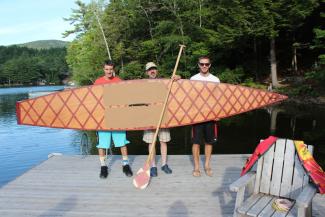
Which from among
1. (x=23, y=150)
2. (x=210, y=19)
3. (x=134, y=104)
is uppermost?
(x=210, y=19)

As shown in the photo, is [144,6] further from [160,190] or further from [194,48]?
[160,190]

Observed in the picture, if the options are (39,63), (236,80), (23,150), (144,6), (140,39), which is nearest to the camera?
(23,150)

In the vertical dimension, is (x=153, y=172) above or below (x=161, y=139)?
below

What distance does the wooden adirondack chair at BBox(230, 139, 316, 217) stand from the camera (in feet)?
10.1

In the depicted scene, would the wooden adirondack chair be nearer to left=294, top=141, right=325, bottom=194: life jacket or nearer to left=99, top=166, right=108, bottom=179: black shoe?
left=294, top=141, right=325, bottom=194: life jacket

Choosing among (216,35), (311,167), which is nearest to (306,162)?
(311,167)

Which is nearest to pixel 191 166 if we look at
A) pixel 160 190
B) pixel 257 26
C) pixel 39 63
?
pixel 160 190

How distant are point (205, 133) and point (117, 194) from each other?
4.52 feet

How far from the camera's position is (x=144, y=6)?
81.5 feet

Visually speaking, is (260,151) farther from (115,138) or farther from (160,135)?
(115,138)

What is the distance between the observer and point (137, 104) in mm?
5203

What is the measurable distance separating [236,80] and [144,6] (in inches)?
332

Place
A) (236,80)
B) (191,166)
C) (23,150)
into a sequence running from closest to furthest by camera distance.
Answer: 1. (191,166)
2. (23,150)
3. (236,80)

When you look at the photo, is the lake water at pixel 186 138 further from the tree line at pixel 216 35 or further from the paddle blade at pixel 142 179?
the tree line at pixel 216 35
